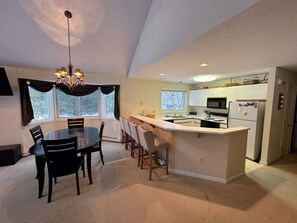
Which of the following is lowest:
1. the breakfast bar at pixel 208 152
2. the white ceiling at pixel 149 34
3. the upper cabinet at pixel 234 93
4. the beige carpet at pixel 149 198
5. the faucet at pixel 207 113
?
the beige carpet at pixel 149 198

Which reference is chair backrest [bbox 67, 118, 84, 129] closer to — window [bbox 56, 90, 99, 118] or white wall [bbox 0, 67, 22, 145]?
window [bbox 56, 90, 99, 118]

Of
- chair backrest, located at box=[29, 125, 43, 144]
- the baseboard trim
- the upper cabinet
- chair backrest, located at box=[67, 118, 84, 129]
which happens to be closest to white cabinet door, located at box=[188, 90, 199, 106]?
the upper cabinet

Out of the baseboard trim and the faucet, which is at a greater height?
the faucet

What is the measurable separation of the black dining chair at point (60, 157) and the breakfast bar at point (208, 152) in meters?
1.67

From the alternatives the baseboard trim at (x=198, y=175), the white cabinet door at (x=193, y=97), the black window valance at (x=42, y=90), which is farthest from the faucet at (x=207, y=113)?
the black window valance at (x=42, y=90)

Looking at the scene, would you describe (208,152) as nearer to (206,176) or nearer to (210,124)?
(206,176)

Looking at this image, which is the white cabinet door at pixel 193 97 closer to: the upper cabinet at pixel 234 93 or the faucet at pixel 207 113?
the upper cabinet at pixel 234 93

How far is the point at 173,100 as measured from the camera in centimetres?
606

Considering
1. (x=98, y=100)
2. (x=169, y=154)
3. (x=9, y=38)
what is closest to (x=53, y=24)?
(x=9, y=38)

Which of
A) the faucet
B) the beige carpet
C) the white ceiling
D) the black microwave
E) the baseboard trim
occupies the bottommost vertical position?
the beige carpet

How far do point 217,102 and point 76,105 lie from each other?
15.3ft

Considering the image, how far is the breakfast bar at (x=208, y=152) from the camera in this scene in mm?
2584

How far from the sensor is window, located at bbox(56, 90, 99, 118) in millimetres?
4637

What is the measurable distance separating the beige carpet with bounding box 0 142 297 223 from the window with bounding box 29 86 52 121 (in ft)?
5.47
